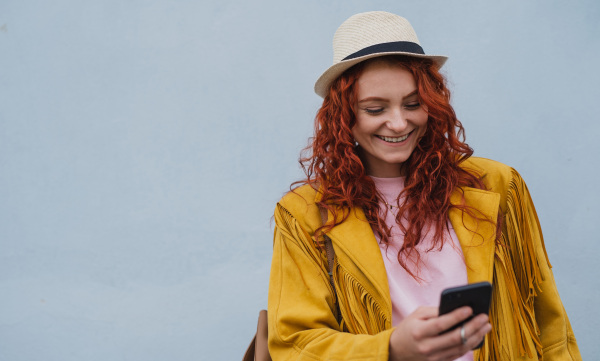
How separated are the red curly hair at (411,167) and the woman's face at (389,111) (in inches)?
0.8

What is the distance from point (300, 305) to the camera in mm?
1558

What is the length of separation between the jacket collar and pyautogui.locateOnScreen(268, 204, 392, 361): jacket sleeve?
8 centimetres

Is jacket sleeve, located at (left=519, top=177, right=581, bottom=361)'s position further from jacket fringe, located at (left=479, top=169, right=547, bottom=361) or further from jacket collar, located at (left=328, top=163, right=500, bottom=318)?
jacket collar, located at (left=328, top=163, right=500, bottom=318)

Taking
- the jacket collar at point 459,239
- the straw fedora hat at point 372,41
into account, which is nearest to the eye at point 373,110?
the straw fedora hat at point 372,41

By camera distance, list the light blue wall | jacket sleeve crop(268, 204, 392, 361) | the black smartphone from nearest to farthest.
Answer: the black smartphone < jacket sleeve crop(268, 204, 392, 361) < the light blue wall

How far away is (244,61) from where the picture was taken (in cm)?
258

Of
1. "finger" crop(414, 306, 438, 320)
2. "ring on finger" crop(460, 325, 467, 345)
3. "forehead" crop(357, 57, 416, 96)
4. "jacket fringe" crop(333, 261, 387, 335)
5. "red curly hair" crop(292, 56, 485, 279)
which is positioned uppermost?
"forehead" crop(357, 57, 416, 96)

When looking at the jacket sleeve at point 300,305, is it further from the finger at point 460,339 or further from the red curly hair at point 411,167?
the finger at point 460,339

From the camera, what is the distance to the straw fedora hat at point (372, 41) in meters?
1.56

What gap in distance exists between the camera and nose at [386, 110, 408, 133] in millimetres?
1538

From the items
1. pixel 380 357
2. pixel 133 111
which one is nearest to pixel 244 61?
→ pixel 133 111

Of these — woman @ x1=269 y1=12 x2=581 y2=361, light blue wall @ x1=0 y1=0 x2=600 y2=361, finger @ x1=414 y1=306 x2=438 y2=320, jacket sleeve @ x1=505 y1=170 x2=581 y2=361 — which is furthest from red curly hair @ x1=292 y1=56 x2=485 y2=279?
light blue wall @ x1=0 y1=0 x2=600 y2=361

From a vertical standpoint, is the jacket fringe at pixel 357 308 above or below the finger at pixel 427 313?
above

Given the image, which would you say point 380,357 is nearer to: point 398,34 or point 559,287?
point 398,34
